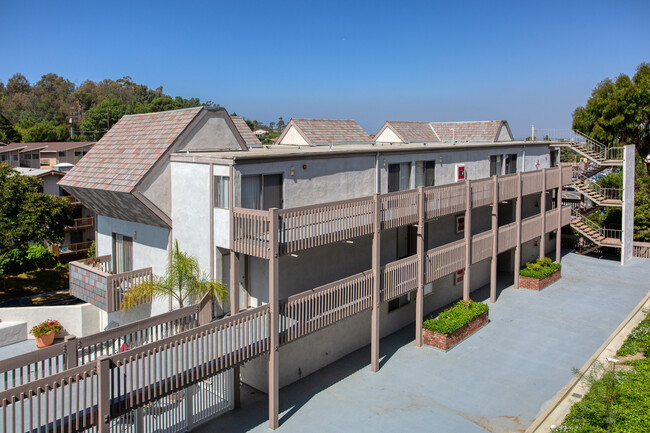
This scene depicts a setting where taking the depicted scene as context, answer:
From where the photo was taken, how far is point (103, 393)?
10.2 meters

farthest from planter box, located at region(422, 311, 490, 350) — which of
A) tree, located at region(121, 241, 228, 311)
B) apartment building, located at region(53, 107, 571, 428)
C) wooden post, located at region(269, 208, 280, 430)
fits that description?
tree, located at region(121, 241, 228, 311)

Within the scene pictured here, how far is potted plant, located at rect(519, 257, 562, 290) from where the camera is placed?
26234 mm

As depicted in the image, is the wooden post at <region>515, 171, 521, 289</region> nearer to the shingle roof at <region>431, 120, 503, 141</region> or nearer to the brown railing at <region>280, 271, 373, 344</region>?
the shingle roof at <region>431, 120, 503, 141</region>

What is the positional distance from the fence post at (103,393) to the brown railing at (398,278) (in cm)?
967

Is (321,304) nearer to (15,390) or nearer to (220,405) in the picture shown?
(220,405)

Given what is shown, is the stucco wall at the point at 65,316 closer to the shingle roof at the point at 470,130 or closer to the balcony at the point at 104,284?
the balcony at the point at 104,284

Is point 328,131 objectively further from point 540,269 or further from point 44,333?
point 44,333

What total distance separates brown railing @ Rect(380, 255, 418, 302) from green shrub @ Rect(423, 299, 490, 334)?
166cm

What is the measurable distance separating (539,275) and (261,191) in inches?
662

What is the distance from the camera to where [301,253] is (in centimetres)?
1700

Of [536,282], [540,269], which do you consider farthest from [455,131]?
[536,282]

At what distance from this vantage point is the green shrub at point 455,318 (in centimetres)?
1931

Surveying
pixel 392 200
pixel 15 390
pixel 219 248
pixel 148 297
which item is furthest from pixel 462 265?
pixel 15 390

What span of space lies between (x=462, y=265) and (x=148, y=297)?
12.6 m
